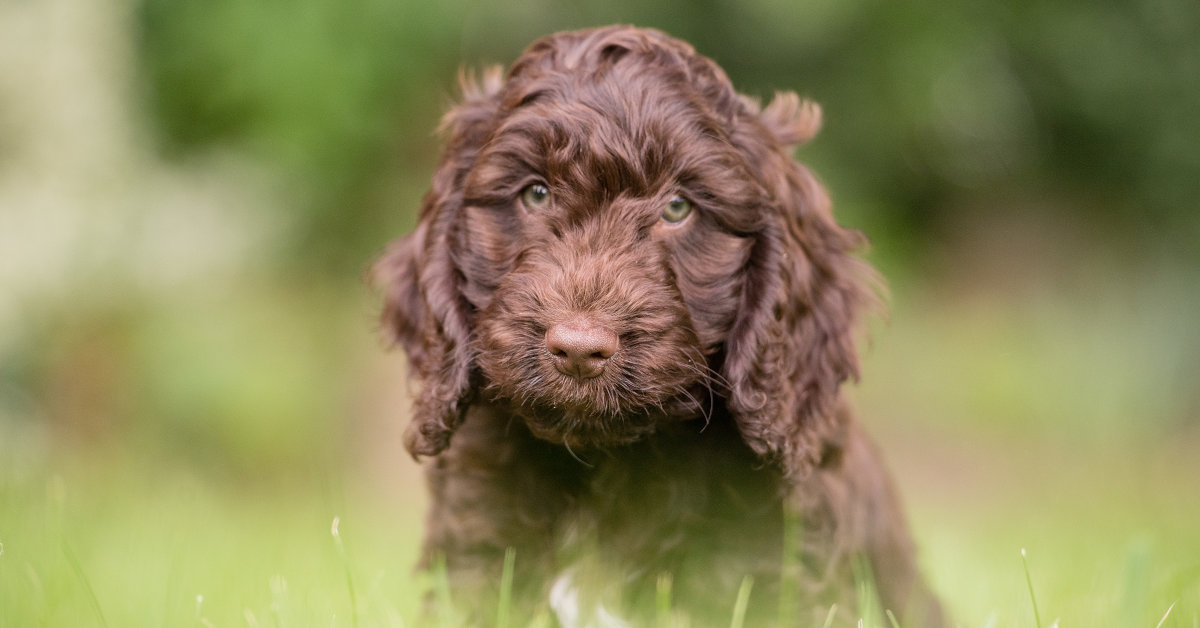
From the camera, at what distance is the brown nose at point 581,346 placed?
2.25 metres

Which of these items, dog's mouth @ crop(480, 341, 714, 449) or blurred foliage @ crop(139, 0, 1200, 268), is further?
blurred foliage @ crop(139, 0, 1200, 268)

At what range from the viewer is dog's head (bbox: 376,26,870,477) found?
2361 mm

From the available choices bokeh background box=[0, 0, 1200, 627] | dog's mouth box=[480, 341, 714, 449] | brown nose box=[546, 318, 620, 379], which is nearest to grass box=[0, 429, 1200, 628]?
bokeh background box=[0, 0, 1200, 627]

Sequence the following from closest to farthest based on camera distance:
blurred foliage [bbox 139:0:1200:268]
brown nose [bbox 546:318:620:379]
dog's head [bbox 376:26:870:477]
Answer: brown nose [bbox 546:318:620:379], dog's head [bbox 376:26:870:477], blurred foliage [bbox 139:0:1200:268]

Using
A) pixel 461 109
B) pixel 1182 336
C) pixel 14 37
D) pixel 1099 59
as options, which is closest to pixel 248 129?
pixel 14 37

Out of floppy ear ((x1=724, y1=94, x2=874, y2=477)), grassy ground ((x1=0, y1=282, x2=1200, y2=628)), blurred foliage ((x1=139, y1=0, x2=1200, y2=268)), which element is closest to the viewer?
floppy ear ((x1=724, y1=94, x2=874, y2=477))

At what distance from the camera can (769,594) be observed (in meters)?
2.61

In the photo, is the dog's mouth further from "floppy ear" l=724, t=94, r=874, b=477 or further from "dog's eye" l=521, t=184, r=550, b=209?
"dog's eye" l=521, t=184, r=550, b=209

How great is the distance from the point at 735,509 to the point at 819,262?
0.70 meters

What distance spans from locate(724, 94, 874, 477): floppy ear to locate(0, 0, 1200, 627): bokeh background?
2.52 metres

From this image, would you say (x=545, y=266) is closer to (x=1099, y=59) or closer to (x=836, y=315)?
(x=836, y=315)

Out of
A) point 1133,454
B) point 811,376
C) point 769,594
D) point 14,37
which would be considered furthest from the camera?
point 1133,454

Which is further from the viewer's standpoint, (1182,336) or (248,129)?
(1182,336)

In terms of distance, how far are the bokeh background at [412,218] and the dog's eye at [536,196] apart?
2.98 m
